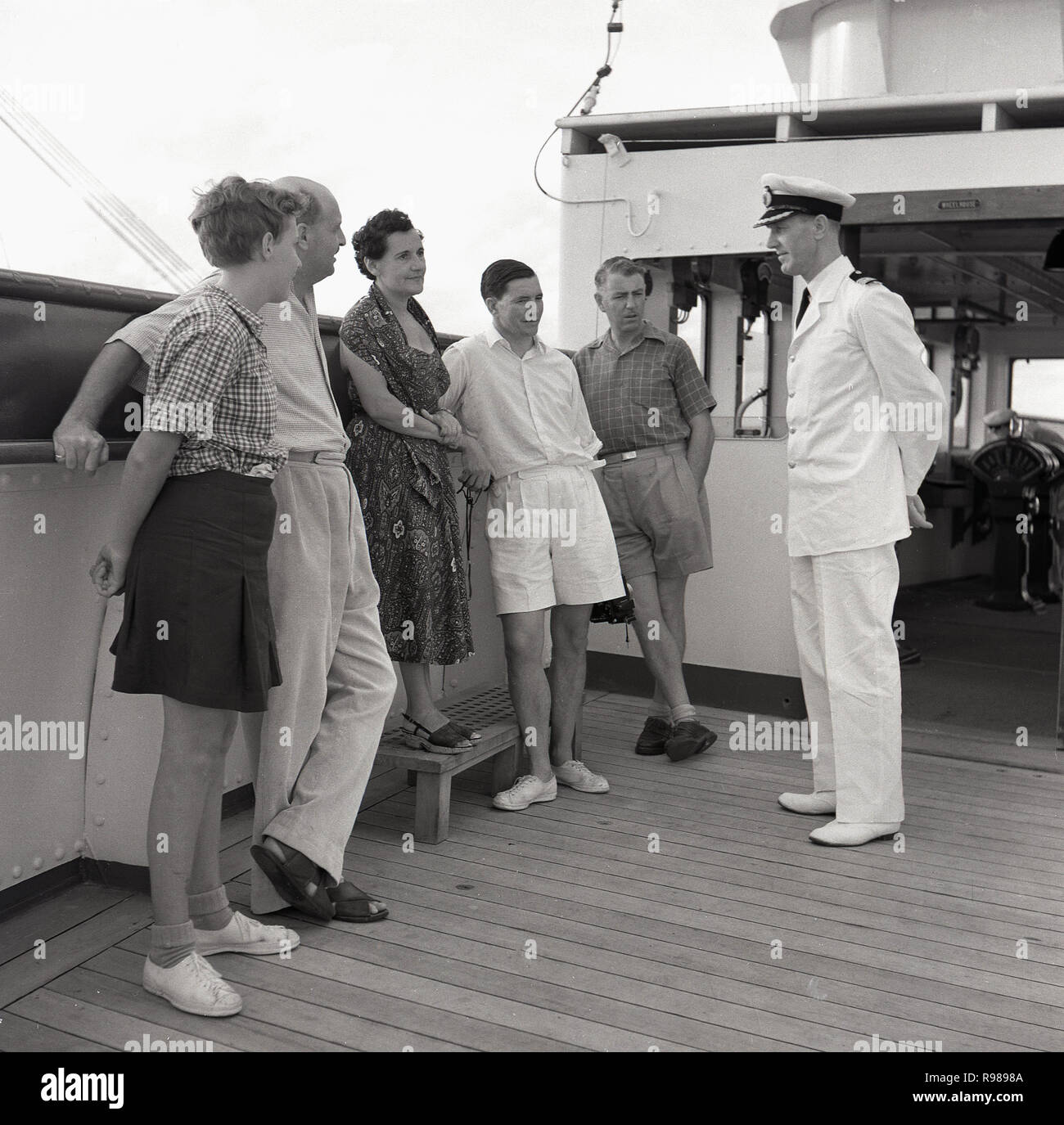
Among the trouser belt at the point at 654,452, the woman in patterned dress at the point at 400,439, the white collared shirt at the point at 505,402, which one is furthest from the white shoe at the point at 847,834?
the trouser belt at the point at 654,452

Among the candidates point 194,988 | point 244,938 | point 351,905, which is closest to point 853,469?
point 351,905

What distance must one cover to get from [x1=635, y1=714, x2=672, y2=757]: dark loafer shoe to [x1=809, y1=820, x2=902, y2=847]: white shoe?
104 cm

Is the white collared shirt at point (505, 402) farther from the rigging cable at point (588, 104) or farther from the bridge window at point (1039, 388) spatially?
the bridge window at point (1039, 388)

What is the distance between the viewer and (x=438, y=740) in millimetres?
3863

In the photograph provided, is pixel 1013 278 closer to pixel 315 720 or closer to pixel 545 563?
pixel 545 563

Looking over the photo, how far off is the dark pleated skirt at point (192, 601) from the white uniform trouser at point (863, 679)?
2.05m

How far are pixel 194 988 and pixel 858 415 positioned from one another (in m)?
2.49

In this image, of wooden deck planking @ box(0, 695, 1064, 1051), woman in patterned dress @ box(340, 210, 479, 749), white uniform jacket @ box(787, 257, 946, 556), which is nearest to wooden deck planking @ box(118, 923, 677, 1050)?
wooden deck planking @ box(0, 695, 1064, 1051)

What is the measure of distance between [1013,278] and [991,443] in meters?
1.70

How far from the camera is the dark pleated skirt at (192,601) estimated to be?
255 cm

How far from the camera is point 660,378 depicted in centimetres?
482

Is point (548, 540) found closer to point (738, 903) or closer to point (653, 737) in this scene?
point (653, 737)

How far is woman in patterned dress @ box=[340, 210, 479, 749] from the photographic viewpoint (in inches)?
144
